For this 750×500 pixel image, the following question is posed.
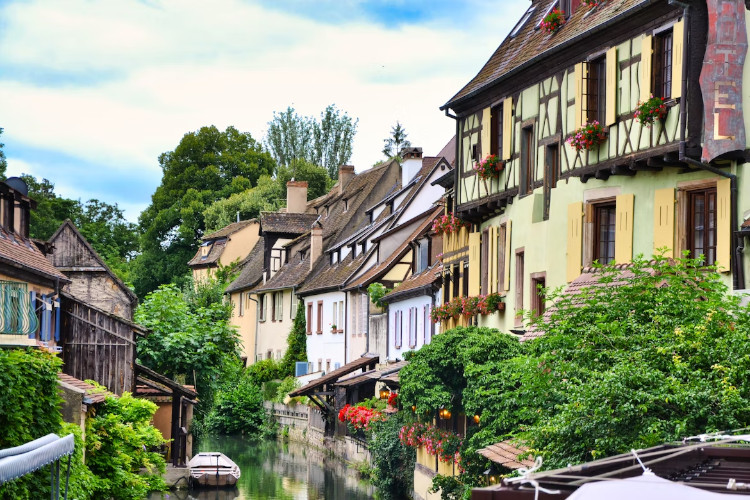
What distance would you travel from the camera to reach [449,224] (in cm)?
2736

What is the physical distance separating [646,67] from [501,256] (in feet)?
22.9

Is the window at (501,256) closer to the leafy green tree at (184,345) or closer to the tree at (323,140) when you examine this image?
the leafy green tree at (184,345)

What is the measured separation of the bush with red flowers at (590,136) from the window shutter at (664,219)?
166cm

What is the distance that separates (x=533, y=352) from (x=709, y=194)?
3945 millimetres

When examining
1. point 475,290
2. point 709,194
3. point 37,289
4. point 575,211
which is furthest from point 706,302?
point 37,289

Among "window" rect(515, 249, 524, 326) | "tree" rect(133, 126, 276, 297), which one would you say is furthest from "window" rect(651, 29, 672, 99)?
"tree" rect(133, 126, 276, 297)

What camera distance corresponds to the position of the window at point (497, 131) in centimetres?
2399

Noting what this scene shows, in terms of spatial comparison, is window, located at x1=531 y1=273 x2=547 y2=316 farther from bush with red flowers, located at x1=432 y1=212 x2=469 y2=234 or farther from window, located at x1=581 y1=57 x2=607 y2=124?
bush with red flowers, located at x1=432 y1=212 x2=469 y2=234

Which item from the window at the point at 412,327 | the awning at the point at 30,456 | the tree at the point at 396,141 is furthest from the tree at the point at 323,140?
the awning at the point at 30,456

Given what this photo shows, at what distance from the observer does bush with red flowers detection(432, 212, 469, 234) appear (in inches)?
1050

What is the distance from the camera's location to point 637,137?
18062 mm

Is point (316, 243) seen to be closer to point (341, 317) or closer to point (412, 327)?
point (341, 317)

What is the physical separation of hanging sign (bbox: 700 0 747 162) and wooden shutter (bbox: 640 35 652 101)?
1.63 metres

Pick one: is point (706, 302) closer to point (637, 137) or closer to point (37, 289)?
point (637, 137)
